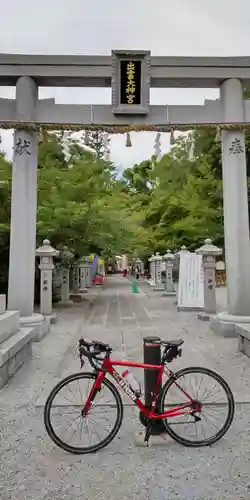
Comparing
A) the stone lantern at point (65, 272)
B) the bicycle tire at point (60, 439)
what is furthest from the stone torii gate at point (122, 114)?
the stone lantern at point (65, 272)

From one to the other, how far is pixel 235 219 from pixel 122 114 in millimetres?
3342

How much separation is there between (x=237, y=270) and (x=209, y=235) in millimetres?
10717

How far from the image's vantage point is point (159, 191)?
2717 centimetres

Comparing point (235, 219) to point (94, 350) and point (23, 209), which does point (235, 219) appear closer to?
point (23, 209)

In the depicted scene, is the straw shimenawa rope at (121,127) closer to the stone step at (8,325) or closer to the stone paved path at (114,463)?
the stone step at (8,325)

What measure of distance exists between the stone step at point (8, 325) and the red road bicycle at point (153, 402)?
1.88 meters

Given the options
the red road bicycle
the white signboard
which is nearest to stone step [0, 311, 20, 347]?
the red road bicycle

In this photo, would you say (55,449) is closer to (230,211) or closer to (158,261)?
(230,211)

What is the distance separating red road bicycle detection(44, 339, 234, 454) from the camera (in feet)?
11.0

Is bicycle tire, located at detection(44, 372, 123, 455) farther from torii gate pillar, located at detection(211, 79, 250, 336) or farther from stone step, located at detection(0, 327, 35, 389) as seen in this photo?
torii gate pillar, located at detection(211, 79, 250, 336)

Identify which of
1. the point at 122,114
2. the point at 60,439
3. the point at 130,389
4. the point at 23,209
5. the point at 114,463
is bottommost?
the point at 114,463

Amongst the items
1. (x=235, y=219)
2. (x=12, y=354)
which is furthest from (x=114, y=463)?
(x=235, y=219)

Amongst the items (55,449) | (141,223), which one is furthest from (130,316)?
(141,223)

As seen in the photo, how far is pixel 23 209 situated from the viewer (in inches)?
335
